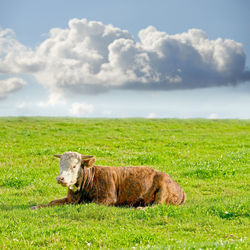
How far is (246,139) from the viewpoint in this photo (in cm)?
3744

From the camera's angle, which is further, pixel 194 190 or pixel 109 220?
pixel 194 190

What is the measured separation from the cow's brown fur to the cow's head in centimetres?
11

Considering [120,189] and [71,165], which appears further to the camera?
[120,189]

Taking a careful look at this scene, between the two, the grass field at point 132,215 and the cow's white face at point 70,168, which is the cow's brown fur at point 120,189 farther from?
the grass field at point 132,215

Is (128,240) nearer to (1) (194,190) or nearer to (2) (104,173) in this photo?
(2) (104,173)

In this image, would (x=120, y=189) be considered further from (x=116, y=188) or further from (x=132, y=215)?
(x=132, y=215)

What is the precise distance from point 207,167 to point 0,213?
11720 mm

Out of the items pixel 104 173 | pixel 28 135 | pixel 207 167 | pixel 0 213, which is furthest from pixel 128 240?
pixel 28 135

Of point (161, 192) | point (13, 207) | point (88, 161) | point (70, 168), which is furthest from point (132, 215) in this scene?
point (13, 207)

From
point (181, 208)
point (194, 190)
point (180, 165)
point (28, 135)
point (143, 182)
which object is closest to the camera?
point (181, 208)

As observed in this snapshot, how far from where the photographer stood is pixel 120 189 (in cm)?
1211

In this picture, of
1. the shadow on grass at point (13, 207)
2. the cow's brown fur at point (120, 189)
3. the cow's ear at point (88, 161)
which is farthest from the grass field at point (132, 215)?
the cow's ear at point (88, 161)

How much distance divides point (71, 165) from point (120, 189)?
1762 mm

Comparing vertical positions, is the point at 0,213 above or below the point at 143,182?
below
